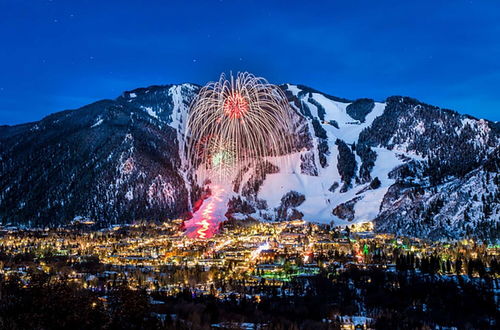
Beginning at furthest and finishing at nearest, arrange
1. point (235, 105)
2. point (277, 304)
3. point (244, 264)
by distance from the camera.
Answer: point (244, 264), point (277, 304), point (235, 105)

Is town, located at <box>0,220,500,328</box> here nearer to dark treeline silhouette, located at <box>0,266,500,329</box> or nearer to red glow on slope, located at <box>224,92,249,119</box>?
dark treeline silhouette, located at <box>0,266,500,329</box>

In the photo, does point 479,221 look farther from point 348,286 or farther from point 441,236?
point 348,286

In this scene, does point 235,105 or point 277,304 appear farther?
point 277,304

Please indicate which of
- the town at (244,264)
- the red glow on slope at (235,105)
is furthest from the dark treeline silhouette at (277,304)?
the red glow on slope at (235,105)

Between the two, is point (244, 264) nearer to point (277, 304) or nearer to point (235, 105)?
point (277, 304)

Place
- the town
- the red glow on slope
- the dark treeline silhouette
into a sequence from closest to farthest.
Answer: the dark treeline silhouette → the red glow on slope → the town

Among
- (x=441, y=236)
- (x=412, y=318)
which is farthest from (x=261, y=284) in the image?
(x=441, y=236)

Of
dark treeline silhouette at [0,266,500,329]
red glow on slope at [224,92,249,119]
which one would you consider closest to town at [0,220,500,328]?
dark treeline silhouette at [0,266,500,329]

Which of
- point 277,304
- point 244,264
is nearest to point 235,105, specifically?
point 277,304

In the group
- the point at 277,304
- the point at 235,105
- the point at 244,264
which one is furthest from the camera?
the point at 244,264
